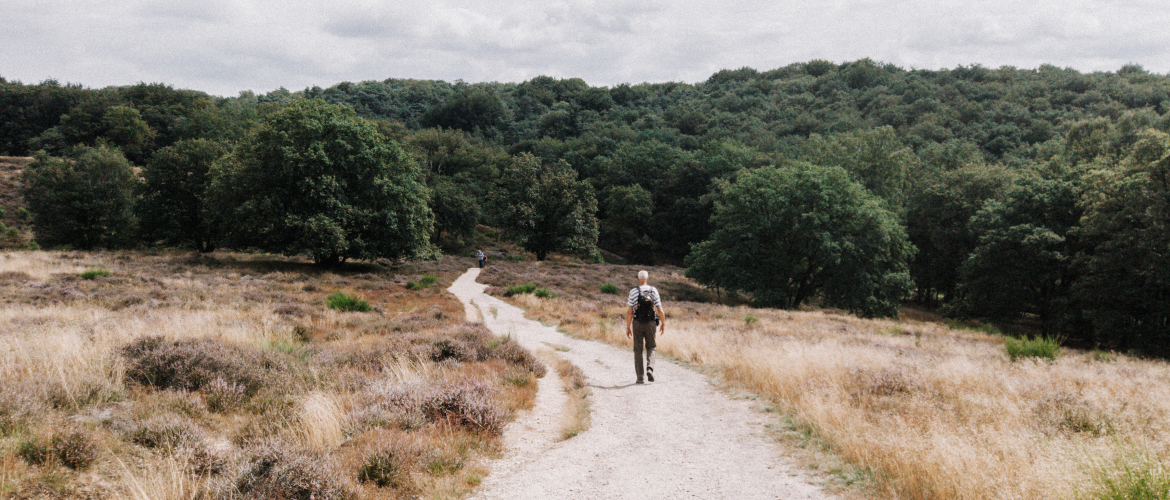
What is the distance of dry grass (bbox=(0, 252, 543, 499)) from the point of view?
422 centimetres

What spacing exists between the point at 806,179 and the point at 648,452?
38931 millimetres

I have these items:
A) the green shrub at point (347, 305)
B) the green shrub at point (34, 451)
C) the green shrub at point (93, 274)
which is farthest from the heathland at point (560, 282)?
the green shrub at point (93, 274)

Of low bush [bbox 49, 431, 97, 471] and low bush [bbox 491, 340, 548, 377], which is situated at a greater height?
low bush [bbox 49, 431, 97, 471]

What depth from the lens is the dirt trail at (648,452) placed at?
487 centimetres

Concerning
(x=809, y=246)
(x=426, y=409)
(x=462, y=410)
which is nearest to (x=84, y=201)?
(x=426, y=409)

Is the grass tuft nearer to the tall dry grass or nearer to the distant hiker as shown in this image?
the tall dry grass

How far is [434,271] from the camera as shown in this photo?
41.2 meters

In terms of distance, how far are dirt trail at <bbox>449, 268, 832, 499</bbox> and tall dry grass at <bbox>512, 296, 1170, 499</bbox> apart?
2.69 ft

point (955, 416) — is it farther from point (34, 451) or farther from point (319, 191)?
point (319, 191)

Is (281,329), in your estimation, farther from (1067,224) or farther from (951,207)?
(951,207)

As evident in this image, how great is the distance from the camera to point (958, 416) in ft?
22.6

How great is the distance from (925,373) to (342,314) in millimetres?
16893

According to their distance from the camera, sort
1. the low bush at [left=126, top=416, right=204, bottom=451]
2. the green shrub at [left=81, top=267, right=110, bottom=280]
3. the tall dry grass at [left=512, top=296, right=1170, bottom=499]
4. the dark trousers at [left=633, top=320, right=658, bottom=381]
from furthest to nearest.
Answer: the green shrub at [left=81, top=267, right=110, bottom=280], the dark trousers at [left=633, top=320, right=658, bottom=381], the low bush at [left=126, top=416, right=204, bottom=451], the tall dry grass at [left=512, top=296, right=1170, bottom=499]

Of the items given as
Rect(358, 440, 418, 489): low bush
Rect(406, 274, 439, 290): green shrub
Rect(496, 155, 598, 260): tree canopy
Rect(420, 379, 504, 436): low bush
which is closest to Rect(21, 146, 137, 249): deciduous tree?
Rect(406, 274, 439, 290): green shrub
